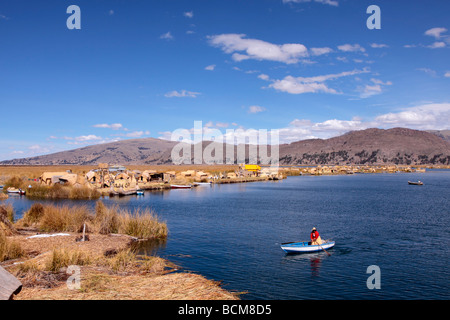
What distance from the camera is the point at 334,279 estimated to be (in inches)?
642

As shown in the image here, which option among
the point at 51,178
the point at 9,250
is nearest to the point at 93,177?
the point at 51,178

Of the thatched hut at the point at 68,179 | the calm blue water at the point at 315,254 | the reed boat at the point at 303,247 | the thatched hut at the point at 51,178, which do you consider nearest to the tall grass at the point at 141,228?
the calm blue water at the point at 315,254

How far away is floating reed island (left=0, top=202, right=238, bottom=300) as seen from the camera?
36.6 ft

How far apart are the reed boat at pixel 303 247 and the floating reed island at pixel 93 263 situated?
6649 millimetres

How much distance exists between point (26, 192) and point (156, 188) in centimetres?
2008

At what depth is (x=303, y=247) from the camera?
20.3m

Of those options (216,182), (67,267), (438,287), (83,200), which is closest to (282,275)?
(438,287)

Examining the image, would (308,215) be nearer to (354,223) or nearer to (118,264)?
(354,223)

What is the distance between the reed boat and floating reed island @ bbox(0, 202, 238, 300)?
665 cm

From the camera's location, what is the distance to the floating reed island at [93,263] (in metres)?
11.2

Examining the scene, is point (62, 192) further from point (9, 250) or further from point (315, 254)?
point (315, 254)

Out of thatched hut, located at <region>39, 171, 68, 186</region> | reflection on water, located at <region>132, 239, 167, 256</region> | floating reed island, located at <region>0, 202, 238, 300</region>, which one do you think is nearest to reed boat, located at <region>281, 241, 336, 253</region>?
floating reed island, located at <region>0, 202, 238, 300</region>

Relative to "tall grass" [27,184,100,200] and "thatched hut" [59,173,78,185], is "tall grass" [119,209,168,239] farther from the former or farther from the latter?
"thatched hut" [59,173,78,185]

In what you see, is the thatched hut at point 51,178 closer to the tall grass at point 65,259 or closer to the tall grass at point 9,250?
the tall grass at point 9,250
